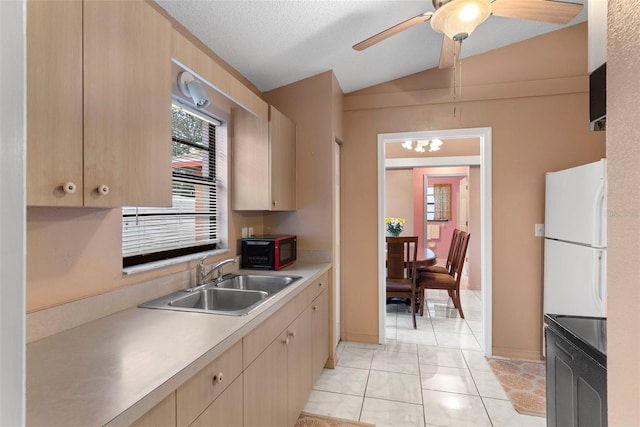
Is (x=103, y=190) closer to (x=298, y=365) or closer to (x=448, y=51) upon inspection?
(x=298, y=365)

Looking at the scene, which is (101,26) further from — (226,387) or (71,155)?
(226,387)

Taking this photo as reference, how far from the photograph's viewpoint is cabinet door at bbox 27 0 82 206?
0.83 metres

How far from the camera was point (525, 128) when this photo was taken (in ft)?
9.58

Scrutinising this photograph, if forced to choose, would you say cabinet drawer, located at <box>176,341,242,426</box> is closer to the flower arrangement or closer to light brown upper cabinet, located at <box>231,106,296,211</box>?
light brown upper cabinet, located at <box>231,106,296,211</box>

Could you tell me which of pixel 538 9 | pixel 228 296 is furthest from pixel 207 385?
pixel 538 9

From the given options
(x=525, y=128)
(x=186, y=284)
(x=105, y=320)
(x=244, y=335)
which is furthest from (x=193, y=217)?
(x=525, y=128)

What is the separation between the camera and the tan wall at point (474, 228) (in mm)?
5395

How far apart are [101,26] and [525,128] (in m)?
3.20

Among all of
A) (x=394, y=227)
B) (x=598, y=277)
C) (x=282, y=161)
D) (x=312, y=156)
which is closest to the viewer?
(x=598, y=277)

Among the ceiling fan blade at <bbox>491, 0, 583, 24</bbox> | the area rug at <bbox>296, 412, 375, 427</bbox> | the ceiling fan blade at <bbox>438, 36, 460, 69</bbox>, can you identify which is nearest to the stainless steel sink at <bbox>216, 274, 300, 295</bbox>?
the area rug at <bbox>296, 412, 375, 427</bbox>

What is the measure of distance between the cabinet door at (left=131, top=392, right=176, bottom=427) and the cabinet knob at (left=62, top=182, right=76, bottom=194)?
0.63 m

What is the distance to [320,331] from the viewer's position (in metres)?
2.46

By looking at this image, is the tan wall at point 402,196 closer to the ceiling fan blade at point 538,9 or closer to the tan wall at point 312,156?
the tan wall at point 312,156

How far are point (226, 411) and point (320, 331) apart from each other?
1371mm
